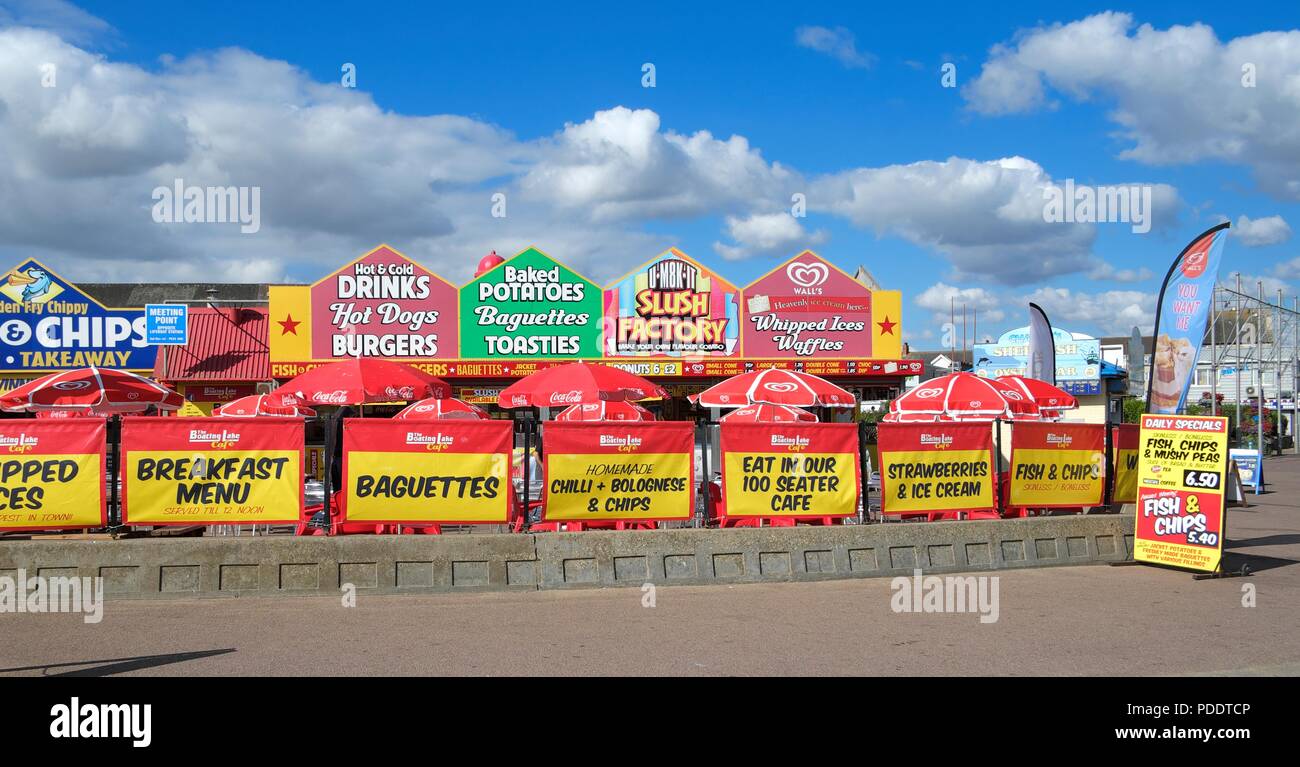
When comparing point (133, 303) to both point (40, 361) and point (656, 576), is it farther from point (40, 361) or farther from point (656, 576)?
point (656, 576)

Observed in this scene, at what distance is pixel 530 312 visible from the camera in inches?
1122

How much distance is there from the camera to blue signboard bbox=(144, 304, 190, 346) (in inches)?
1171

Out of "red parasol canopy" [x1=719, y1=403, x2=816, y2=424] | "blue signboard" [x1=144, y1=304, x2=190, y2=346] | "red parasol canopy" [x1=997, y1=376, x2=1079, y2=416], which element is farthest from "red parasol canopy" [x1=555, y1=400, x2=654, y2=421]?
"blue signboard" [x1=144, y1=304, x2=190, y2=346]

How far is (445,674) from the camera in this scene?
7.14 m

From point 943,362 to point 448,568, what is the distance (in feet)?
118

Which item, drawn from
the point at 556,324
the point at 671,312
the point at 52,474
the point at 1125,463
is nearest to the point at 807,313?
the point at 671,312

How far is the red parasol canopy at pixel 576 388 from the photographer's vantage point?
1694cm

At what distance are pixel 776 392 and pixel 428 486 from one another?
7062mm

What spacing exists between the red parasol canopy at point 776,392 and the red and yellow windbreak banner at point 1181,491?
504cm

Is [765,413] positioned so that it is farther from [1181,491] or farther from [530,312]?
[530,312]

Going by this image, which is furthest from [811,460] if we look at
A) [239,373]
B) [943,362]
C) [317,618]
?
[943,362]

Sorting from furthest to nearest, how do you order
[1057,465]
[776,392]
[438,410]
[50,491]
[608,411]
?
[608,411]
[776,392]
[438,410]
[1057,465]
[50,491]

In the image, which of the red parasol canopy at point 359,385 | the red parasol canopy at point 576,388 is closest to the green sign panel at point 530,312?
the red parasol canopy at point 576,388

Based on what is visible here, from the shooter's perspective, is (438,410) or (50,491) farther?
(438,410)
